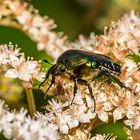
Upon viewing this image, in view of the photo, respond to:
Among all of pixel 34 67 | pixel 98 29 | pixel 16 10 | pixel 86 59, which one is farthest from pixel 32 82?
pixel 98 29

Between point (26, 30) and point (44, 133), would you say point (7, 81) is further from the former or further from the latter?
point (44, 133)

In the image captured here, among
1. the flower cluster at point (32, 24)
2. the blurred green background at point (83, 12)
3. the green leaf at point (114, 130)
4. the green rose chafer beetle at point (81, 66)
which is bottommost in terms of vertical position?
the green leaf at point (114, 130)

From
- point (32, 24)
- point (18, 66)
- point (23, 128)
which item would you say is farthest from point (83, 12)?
point (23, 128)

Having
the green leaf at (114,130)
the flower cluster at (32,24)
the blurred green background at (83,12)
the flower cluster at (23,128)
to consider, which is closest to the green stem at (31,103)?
the flower cluster at (23,128)

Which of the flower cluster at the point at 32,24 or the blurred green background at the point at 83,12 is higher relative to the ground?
the blurred green background at the point at 83,12

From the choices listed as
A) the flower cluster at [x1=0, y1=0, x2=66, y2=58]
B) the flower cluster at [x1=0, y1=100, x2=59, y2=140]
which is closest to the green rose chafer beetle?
the flower cluster at [x1=0, y1=100, x2=59, y2=140]

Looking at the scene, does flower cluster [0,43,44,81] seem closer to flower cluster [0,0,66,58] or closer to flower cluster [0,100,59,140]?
flower cluster [0,100,59,140]

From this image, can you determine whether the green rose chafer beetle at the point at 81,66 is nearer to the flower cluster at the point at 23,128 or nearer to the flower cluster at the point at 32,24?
the flower cluster at the point at 23,128

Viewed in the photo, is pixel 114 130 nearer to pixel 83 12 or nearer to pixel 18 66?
pixel 18 66
